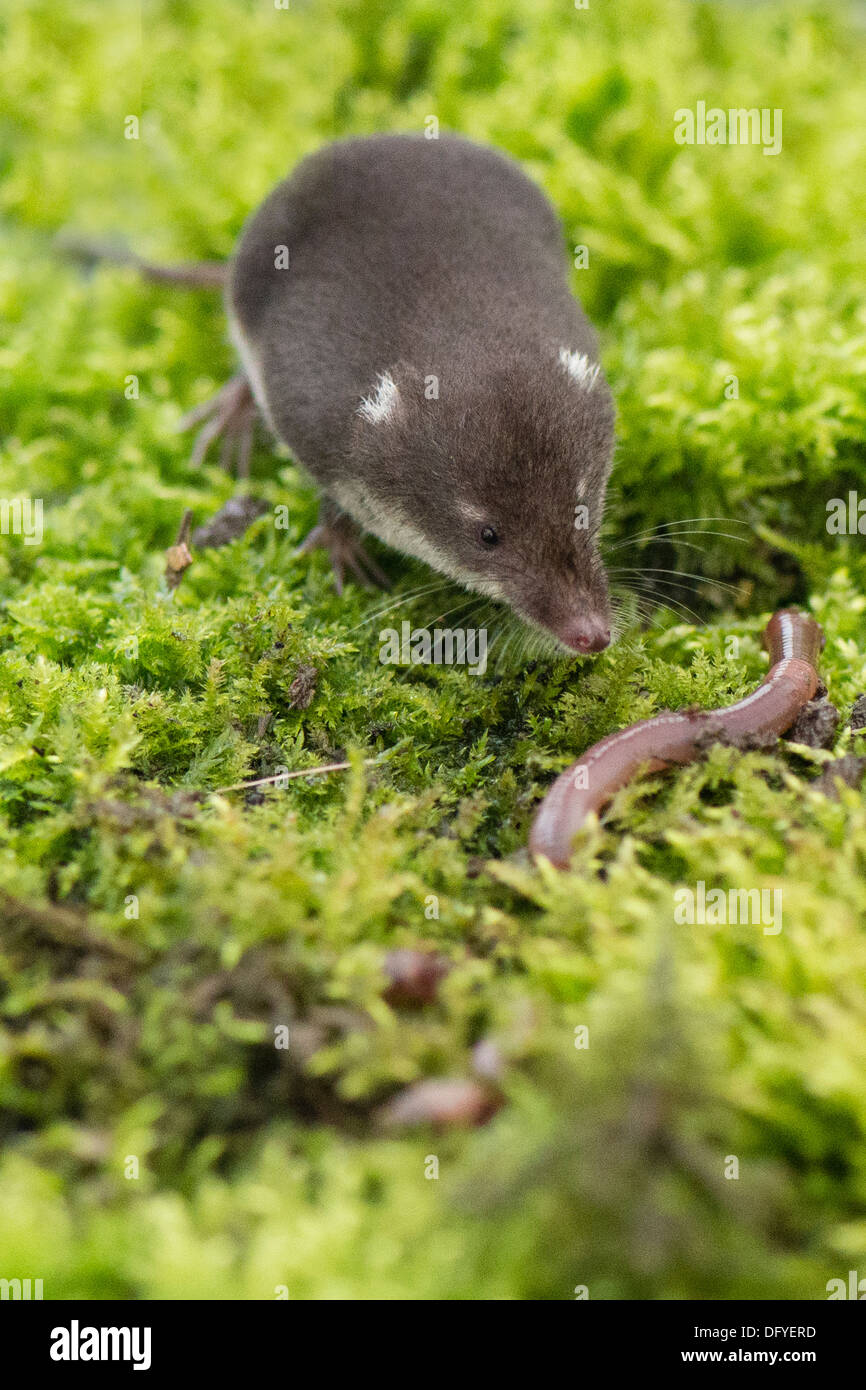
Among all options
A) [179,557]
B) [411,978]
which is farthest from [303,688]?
[411,978]

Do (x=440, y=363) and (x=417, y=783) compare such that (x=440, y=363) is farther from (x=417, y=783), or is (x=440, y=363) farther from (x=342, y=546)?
(x=417, y=783)

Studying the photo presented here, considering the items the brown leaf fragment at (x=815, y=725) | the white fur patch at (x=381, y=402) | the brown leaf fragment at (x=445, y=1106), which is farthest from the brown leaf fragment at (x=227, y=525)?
the brown leaf fragment at (x=445, y=1106)

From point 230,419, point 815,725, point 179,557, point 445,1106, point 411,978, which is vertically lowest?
point 445,1106

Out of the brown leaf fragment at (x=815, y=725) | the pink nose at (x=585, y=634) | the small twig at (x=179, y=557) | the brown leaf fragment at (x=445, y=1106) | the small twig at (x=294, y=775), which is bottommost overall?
the brown leaf fragment at (x=445, y=1106)

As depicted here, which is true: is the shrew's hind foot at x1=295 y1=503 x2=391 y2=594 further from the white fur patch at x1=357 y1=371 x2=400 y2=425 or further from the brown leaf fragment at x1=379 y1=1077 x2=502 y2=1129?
the brown leaf fragment at x1=379 y1=1077 x2=502 y2=1129

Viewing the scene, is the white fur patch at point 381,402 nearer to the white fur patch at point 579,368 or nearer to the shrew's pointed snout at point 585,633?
the white fur patch at point 579,368

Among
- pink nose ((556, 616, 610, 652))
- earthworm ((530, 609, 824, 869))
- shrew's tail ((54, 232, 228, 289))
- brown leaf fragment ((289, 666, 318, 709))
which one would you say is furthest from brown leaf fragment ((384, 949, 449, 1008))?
shrew's tail ((54, 232, 228, 289))

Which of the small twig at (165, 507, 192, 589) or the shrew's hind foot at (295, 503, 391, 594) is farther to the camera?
the shrew's hind foot at (295, 503, 391, 594)
